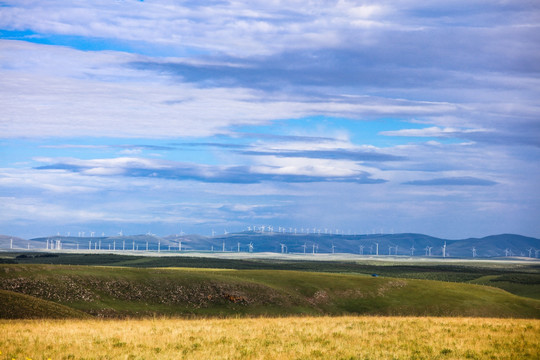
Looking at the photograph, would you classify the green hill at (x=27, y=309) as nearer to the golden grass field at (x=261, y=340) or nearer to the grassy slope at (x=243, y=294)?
the golden grass field at (x=261, y=340)

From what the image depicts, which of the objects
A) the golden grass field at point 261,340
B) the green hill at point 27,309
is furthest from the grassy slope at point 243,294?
the golden grass field at point 261,340

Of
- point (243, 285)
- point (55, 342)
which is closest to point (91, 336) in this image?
point (55, 342)

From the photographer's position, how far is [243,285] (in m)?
71.9

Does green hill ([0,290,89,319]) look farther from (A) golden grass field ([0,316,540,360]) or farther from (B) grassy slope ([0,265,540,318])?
(B) grassy slope ([0,265,540,318])

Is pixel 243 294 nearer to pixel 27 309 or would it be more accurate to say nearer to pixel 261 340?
pixel 27 309

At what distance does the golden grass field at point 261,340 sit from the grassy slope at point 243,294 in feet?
62.5

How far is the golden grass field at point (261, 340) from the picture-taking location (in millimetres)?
29453

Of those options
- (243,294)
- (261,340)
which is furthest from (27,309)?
(243,294)

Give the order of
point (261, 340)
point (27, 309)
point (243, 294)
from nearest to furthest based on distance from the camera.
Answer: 1. point (261, 340)
2. point (27, 309)
3. point (243, 294)

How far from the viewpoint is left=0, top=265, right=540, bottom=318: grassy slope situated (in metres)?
60.2

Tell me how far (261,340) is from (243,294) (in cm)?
3495

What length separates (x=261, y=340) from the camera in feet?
112

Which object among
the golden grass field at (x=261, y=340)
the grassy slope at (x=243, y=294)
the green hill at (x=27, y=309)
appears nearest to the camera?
the golden grass field at (x=261, y=340)

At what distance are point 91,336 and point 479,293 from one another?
198ft
